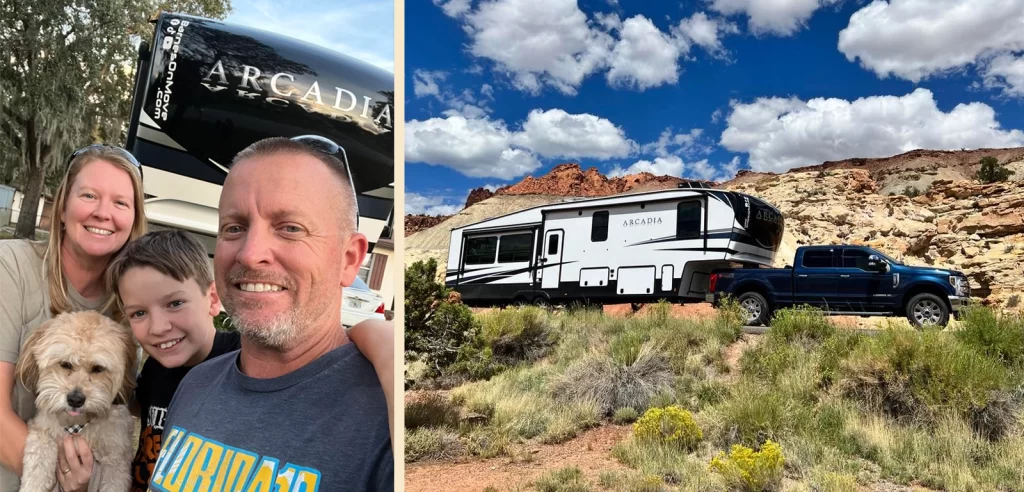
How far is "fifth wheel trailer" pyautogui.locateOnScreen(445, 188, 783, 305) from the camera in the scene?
25.4ft

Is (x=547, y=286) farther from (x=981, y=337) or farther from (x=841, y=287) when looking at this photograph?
(x=981, y=337)

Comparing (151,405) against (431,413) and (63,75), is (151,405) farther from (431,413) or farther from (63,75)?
(431,413)

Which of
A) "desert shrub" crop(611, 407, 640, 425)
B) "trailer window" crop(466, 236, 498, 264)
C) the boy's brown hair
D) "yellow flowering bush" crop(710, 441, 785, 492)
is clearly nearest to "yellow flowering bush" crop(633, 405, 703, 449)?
"yellow flowering bush" crop(710, 441, 785, 492)

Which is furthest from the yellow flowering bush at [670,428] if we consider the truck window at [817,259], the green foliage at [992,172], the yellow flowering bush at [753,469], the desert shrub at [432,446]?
the green foliage at [992,172]

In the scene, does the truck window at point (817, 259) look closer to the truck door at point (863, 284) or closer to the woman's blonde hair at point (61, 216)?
the truck door at point (863, 284)

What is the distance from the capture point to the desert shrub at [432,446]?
15.5 ft

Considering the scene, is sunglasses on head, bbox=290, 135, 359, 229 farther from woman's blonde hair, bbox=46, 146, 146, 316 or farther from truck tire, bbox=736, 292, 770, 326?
truck tire, bbox=736, 292, 770, 326

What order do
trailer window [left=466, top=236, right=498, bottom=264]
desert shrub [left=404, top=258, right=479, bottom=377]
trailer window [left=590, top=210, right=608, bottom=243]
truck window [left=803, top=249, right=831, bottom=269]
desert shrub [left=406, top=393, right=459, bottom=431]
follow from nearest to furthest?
desert shrub [left=406, top=393, right=459, bottom=431], desert shrub [left=404, top=258, right=479, bottom=377], truck window [left=803, top=249, right=831, bottom=269], trailer window [left=590, top=210, right=608, bottom=243], trailer window [left=466, top=236, right=498, bottom=264]

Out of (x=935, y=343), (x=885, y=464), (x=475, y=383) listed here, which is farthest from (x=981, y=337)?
(x=475, y=383)

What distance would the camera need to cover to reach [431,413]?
5434mm

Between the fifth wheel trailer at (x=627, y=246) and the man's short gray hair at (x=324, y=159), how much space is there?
23.1 feet

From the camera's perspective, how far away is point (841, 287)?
680cm

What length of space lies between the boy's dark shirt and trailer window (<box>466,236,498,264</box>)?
27.0 ft

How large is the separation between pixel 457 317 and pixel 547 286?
324cm
